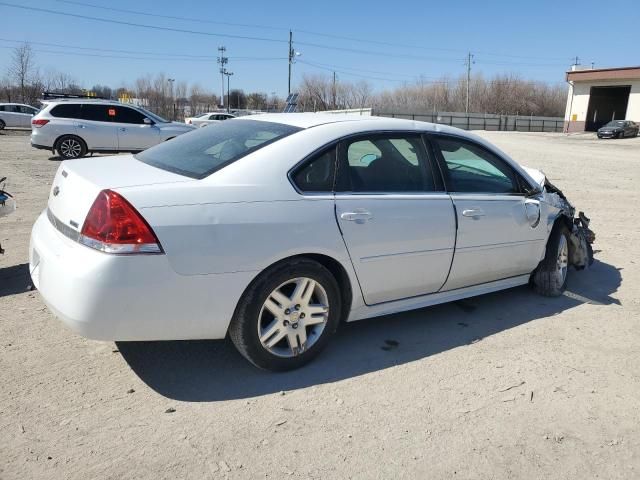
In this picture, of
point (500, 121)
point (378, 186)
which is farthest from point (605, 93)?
point (378, 186)

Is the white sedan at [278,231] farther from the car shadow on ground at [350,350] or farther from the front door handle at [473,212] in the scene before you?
the car shadow on ground at [350,350]

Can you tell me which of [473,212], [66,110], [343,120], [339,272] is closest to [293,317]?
[339,272]

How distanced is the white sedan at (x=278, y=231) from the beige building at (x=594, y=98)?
178ft

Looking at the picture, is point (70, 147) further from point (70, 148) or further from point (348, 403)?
point (348, 403)

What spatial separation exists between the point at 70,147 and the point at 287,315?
13342 millimetres

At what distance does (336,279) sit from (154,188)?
1301mm

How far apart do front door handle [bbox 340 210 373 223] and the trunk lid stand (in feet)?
3.14

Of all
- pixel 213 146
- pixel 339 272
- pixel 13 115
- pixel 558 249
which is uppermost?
pixel 213 146

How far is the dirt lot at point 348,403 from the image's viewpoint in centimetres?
252

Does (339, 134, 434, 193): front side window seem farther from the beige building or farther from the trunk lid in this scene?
the beige building

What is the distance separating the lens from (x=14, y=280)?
A: 469 cm

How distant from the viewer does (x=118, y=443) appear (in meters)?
2.58

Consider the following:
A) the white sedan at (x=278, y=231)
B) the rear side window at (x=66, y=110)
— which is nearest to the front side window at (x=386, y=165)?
the white sedan at (x=278, y=231)

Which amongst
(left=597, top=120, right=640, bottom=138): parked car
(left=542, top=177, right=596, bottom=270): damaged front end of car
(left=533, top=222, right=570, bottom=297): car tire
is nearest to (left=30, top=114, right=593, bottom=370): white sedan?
(left=533, top=222, right=570, bottom=297): car tire
